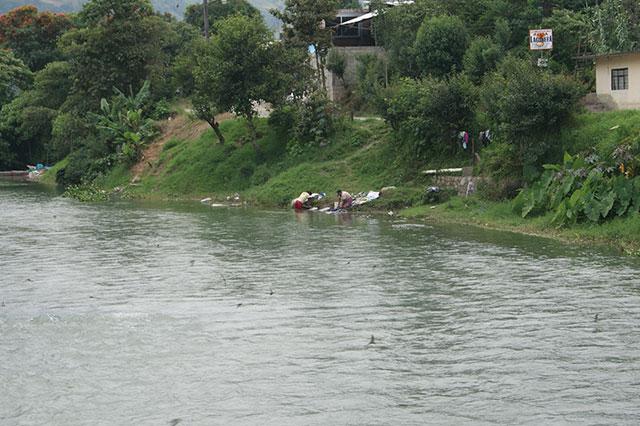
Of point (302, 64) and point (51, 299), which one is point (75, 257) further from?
point (302, 64)

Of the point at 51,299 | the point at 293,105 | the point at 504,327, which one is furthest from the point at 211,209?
the point at 504,327

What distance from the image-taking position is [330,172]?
4072 cm

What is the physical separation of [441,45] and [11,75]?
43917 mm

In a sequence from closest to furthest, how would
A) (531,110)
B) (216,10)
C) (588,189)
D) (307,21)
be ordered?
(588,189) < (531,110) < (307,21) < (216,10)

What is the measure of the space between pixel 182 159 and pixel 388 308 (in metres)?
33.2

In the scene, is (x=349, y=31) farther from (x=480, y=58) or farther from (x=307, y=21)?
(x=480, y=58)

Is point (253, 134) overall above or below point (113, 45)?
below

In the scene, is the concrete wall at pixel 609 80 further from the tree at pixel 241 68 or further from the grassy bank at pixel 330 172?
the tree at pixel 241 68

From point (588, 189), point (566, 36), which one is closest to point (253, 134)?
point (566, 36)

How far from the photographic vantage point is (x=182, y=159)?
49969mm

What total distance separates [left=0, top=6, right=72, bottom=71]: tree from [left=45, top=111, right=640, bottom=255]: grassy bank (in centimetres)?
3026

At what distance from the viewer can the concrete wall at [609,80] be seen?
111 ft

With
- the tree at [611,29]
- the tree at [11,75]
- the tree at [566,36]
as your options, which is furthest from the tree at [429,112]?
the tree at [11,75]

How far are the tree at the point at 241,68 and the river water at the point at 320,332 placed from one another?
1615 centimetres
